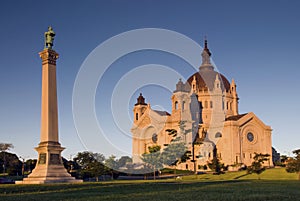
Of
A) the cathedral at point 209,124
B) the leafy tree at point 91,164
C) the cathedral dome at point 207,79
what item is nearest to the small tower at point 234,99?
the cathedral at point 209,124

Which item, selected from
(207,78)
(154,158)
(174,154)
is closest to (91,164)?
(154,158)

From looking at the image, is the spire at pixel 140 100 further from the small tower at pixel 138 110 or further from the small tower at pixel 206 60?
the small tower at pixel 206 60

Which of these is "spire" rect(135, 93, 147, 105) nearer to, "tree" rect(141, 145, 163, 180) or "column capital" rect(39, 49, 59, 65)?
"tree" rect(141, 145, 163, 180)

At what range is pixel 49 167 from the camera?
3303 centimetres

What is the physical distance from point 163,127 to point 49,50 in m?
53.5

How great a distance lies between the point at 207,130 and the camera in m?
88.7

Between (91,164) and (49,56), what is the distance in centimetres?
2383

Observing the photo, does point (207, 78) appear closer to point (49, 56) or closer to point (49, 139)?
point (49, 56)

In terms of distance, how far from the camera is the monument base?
1275 inches

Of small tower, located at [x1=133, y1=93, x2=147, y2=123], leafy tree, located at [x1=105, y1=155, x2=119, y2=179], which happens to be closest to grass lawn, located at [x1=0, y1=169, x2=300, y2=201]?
leafy tree, located at [x1=105, y1=155, x2=119, y2=179]

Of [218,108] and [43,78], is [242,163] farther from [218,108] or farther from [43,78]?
[43,78]

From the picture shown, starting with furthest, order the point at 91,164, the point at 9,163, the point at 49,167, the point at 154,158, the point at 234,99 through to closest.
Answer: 1. the point at 234,99
2. the point at 9,163
3. the point at 154,158
4. the point at 91,164
5. the point at 49,167

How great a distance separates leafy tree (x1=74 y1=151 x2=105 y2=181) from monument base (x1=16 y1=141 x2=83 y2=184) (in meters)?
19.8

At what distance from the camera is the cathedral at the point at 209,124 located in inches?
3280
